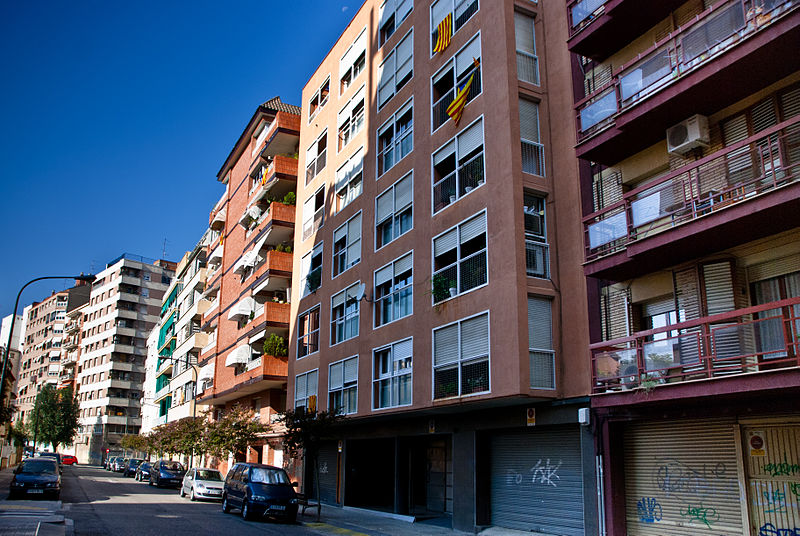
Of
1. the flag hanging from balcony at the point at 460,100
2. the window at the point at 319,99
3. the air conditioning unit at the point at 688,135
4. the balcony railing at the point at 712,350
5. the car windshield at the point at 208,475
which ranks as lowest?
the car windshield at the point at 208,475

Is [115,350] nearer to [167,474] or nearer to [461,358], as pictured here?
[167,474]

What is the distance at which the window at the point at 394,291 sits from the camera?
71.3 ft

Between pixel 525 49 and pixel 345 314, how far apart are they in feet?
41.9

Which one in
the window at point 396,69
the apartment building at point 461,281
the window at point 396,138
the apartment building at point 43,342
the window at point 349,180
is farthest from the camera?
the apartment building at point 43,342

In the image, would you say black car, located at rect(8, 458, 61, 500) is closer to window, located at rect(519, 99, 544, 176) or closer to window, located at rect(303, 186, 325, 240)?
window, located at rect(303, 186, 325, 240)

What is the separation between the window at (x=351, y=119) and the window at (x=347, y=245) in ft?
13.3

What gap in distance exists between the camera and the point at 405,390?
2075 centimetres

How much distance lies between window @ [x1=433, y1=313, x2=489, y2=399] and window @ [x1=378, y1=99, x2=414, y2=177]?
7.46m

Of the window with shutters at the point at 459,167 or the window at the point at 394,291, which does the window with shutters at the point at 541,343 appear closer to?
the window with shutters at the point at 459,167

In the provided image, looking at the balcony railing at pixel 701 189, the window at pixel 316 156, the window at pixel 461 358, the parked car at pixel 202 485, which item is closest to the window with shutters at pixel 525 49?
the balcony railing at pixel 701 189

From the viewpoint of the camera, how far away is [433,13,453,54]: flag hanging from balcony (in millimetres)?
21047

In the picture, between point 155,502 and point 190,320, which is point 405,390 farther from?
point 190,320

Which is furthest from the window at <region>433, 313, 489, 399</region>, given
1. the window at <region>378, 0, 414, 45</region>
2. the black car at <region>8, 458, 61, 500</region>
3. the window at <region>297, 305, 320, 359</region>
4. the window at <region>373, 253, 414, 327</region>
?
the black car at <region>8, 458, 61, 500</region>

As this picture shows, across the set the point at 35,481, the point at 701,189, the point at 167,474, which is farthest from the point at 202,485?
the point at 701,189
